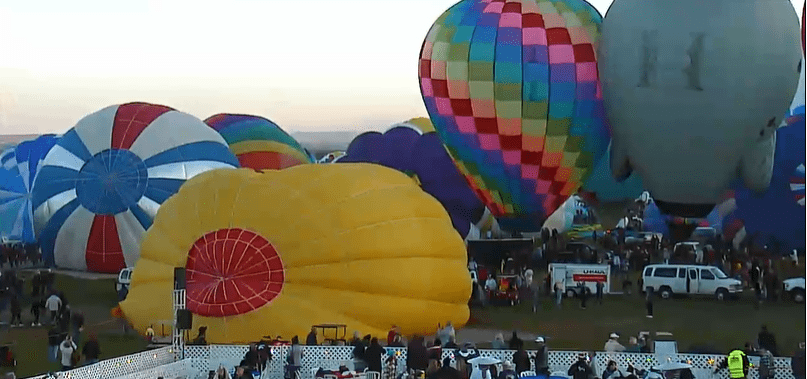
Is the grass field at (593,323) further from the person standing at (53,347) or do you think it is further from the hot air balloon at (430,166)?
the hot air balloon at (430,166)

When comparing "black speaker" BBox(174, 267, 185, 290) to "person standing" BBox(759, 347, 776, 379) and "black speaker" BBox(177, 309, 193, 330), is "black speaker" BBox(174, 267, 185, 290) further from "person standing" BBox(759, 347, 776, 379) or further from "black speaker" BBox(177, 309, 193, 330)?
"person standing" BBox(759, 347, 776, 379)

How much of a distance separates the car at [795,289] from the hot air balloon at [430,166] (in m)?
5.54

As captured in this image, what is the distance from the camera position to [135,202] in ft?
64.4

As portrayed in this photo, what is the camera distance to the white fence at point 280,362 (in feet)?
35.8

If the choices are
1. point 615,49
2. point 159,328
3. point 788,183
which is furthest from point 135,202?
point 788,183

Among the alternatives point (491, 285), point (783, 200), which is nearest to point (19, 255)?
point (491, 285)

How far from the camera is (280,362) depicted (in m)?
11.9

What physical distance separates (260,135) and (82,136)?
7.17 meters

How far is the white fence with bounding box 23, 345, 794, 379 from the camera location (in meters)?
10.9

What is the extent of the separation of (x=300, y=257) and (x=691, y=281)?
A: 701 cm

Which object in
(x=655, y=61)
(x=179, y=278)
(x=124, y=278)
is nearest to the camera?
(x=179, y=278)

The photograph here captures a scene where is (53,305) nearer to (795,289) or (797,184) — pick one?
(795,289)

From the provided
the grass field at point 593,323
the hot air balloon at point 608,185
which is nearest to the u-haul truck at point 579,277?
the grass field at point 593,323

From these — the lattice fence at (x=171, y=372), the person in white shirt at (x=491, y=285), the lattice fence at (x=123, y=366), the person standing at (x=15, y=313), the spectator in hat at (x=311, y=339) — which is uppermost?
the person in white shirt at (x=491, y=285)
